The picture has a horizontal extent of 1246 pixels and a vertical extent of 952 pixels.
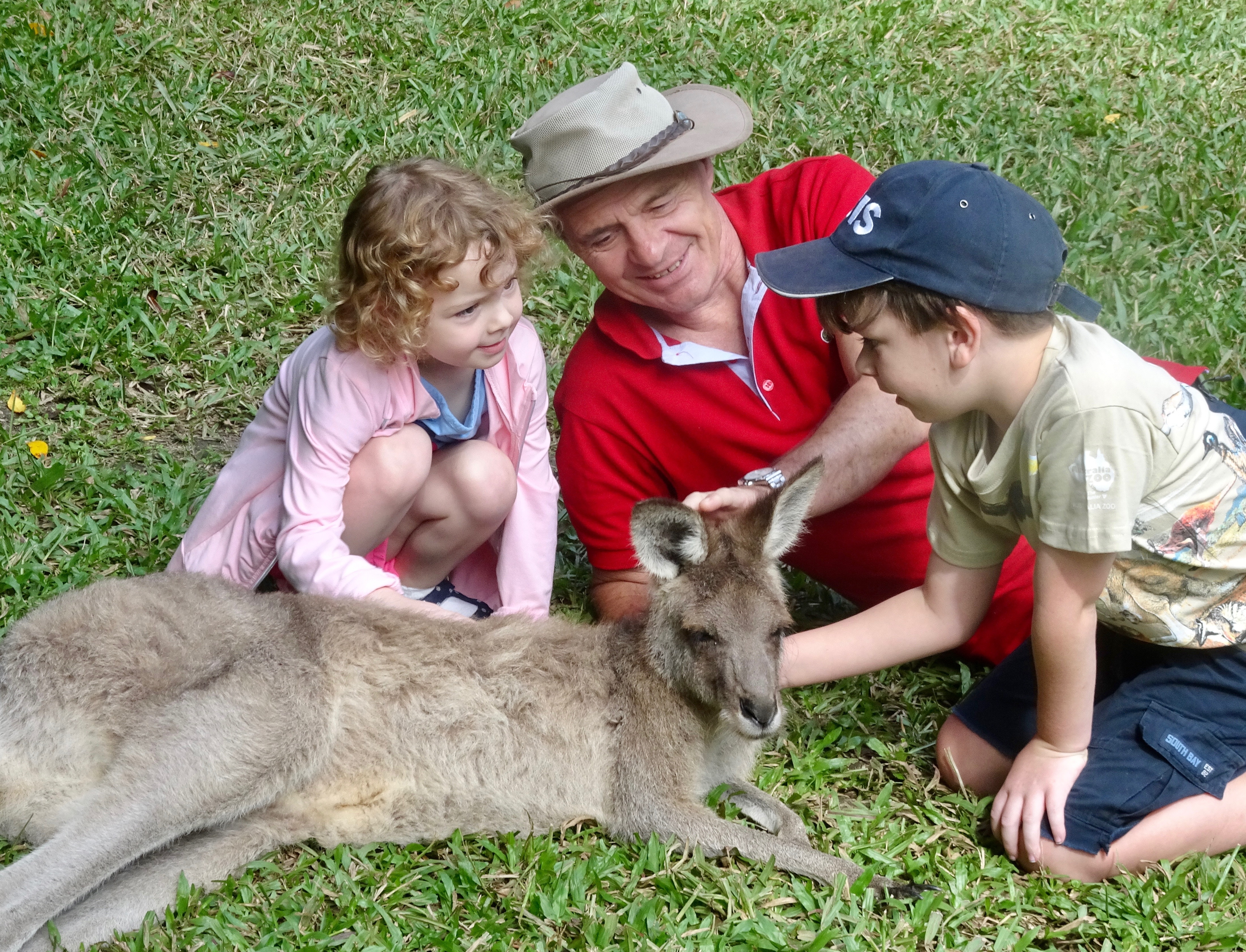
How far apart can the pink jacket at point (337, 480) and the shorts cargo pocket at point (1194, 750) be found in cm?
199

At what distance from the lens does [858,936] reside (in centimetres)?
297

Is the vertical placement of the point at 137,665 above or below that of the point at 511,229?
below

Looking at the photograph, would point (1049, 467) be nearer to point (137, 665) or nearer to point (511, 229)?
point (511, 229)

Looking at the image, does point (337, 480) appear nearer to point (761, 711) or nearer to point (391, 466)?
point (391, 466)

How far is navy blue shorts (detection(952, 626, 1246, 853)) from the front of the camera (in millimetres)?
3199

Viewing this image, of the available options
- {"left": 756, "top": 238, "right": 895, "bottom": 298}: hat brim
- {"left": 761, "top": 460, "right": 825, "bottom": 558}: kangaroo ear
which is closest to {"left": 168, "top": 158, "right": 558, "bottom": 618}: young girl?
{"left": 756, "top": 238, "right": 895, "bottom": 298}: hat brim

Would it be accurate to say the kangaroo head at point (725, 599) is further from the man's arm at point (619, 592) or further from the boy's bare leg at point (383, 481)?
the boy's bare leg at point (383, 481)

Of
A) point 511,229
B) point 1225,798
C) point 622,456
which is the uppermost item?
point 511,229

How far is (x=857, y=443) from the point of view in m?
3.82

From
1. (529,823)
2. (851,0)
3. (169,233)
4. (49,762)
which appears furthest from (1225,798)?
(851,0)

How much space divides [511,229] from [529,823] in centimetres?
175

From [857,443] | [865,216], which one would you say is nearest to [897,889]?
[857,443]

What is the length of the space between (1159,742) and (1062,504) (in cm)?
84

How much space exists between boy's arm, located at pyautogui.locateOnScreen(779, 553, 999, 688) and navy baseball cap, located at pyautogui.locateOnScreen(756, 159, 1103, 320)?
0.93 m
